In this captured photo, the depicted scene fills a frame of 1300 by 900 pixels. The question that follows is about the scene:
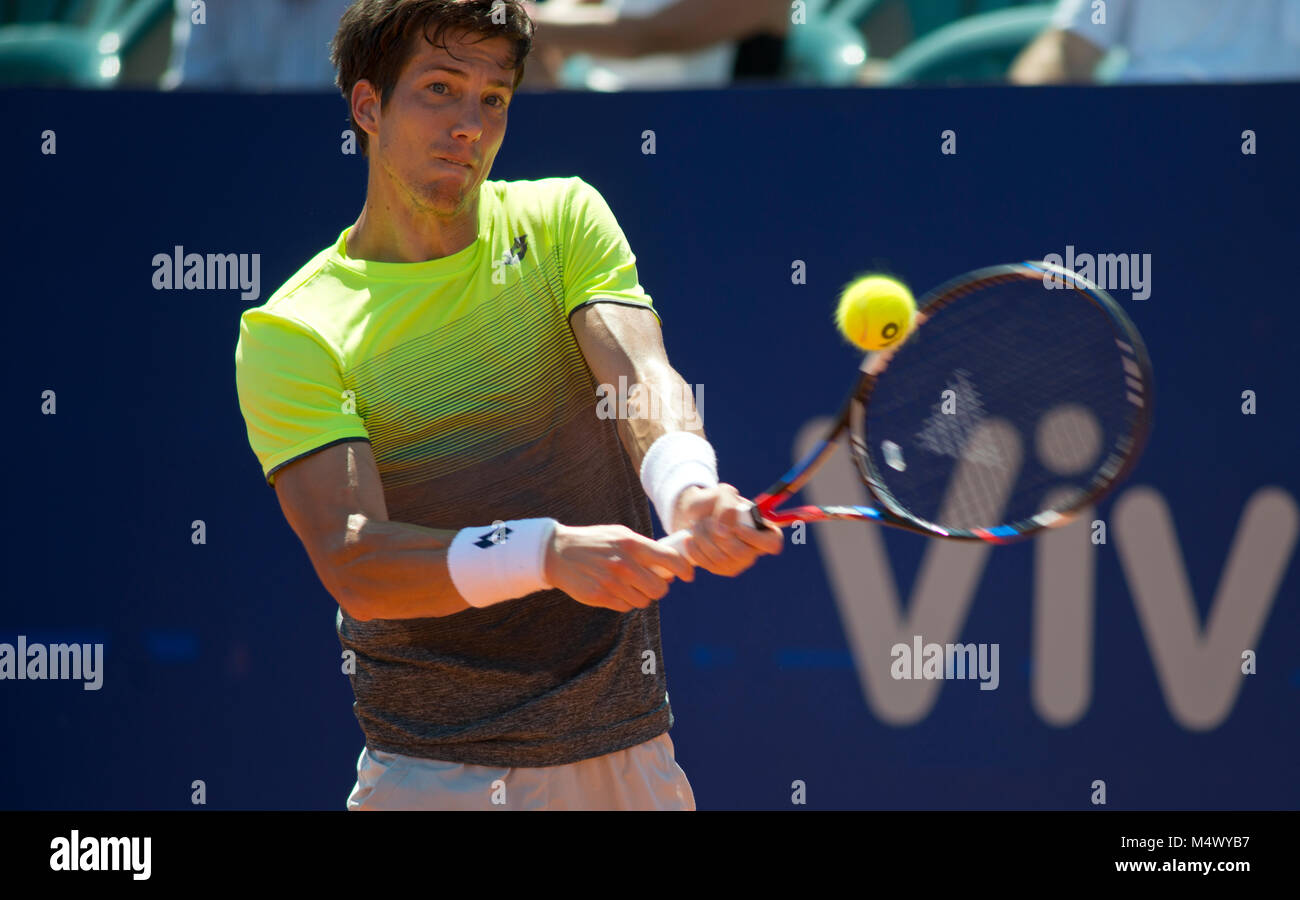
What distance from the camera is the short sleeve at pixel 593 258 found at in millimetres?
2367

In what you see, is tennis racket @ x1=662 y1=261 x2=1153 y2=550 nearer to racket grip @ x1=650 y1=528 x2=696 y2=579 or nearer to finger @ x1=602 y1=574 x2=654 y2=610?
racket grip @ x1=650 y1=528 x2=696 y2=579

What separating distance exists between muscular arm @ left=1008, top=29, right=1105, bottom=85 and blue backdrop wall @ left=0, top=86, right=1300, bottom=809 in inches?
28.3

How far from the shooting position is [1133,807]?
3555mm

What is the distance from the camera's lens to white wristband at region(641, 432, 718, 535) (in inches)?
83.7

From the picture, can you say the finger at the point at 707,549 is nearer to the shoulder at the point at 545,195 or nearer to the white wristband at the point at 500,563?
the white wristband at the point at 500,563

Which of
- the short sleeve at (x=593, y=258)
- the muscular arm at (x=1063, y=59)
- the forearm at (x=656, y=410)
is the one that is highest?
the muscular arm at (x=1063, y=59)

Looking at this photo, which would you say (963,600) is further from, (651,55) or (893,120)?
(651,55)

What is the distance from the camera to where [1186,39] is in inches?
166

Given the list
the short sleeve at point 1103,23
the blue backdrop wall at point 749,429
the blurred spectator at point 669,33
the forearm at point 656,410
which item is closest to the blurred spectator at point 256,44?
the blurred spectator at point 669,33

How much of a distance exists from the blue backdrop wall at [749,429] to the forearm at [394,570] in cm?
150

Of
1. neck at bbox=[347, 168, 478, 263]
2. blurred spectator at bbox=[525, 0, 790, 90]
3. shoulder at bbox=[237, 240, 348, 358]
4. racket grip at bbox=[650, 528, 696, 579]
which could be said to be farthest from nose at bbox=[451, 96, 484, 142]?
blurred spectator at bbox=[525, 0, 790, 90]

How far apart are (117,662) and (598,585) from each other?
201cm

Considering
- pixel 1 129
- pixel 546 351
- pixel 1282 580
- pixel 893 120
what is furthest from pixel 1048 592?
pixel 1 129

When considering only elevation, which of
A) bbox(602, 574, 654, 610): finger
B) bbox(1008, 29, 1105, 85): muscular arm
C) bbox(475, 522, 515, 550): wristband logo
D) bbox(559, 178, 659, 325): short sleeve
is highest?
bbox(1008, 29, 1105, 85): muscular arm
